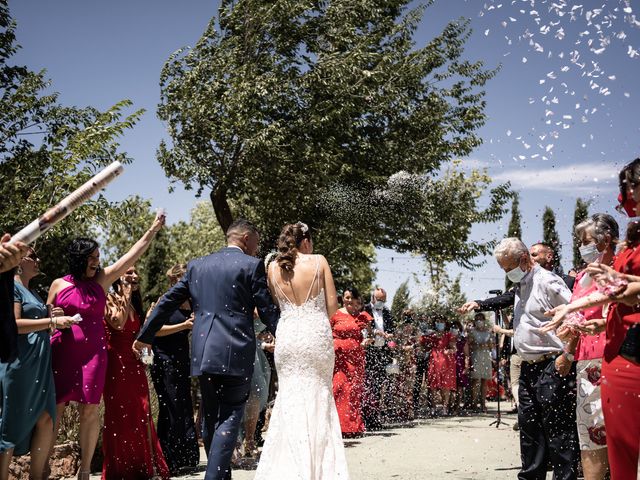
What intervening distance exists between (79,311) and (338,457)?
8.49ft

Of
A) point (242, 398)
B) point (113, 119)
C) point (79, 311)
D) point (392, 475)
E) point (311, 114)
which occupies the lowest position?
point (392, 475)

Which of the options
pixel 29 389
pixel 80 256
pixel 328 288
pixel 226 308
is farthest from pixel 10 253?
pixel 80 256

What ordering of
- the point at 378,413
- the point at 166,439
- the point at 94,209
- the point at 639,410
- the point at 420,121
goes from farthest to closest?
the point at 420,121
the point at 378,413
the point at 94,209
the point at 166,439
the point at 639,410

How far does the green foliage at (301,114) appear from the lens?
56.1ft

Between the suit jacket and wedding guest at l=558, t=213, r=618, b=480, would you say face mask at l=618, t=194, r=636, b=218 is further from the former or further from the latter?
the suit jacket

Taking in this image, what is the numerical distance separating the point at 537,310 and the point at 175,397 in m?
4.02

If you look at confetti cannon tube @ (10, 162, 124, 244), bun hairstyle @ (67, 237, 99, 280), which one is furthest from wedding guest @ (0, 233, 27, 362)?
bun hairstyle @ (67, 237, 99, 280)

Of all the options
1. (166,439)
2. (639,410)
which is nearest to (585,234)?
(639,410)

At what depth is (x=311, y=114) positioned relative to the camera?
1723 centimetres

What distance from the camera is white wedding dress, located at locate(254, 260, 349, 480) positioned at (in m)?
5.79

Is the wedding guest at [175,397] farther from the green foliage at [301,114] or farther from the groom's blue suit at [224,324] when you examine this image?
the green foliage at [301,114]

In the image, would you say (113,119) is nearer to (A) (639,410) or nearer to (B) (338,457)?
(B) (338,457)

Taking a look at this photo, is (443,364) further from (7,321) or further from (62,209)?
(62,209)

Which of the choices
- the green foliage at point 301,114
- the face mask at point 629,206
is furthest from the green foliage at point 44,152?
the face mask at point 629,206
